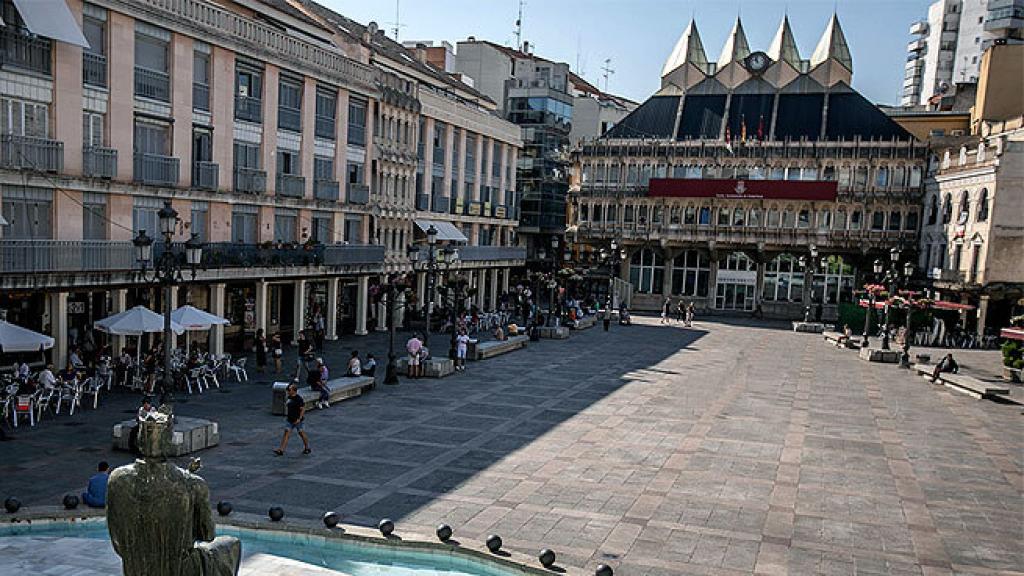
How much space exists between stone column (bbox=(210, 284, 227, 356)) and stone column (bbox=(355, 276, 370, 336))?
33.9ft

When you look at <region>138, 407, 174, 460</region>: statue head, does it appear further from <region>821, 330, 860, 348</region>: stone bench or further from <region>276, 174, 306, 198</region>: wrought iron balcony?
<region>821, 330, 860, 348</region>: stone bench

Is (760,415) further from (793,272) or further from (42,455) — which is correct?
(793,272)

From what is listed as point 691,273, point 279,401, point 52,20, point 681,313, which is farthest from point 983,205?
point 52,20

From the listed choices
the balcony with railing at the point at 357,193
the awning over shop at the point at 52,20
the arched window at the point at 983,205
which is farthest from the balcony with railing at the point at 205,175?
the arched window at the point at 983,205

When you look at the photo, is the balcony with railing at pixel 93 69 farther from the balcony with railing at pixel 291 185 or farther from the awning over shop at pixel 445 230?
the awning over shop at pixel 445 230

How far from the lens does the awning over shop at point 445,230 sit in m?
48.2

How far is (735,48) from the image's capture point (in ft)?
241

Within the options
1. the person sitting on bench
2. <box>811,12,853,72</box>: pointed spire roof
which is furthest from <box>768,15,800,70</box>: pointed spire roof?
the person sitting on bench

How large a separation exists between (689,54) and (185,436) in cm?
6458

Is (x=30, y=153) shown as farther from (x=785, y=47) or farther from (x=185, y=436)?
(x=785, y=47)

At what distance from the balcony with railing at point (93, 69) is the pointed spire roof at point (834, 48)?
195ft

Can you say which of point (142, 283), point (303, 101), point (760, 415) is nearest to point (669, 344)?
point (760, 415)

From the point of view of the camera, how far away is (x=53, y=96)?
24391 millimetres

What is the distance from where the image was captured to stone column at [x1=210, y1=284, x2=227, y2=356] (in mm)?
31078
